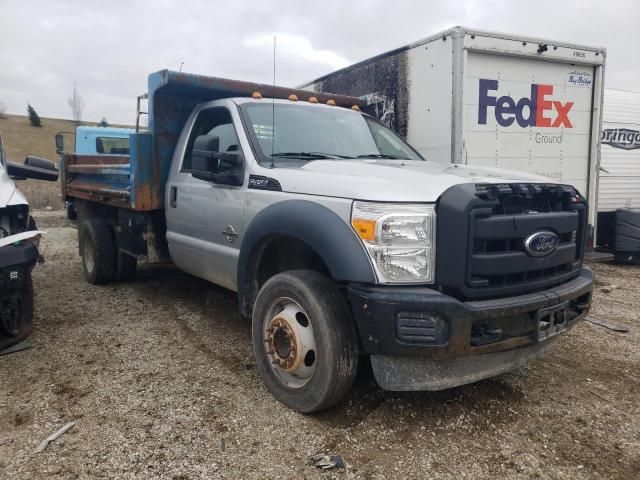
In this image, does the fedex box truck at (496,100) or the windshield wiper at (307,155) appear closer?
the windshield wiper at (307,155)

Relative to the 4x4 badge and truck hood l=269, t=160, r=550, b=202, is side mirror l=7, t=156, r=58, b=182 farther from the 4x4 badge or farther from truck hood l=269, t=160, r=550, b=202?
truck hood l=269, t=160, r=550, b=202

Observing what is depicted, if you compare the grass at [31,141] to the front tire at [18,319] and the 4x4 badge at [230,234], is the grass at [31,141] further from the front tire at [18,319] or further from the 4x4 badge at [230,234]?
the 4x4 badge at [230,234]

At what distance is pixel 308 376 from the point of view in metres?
3.21

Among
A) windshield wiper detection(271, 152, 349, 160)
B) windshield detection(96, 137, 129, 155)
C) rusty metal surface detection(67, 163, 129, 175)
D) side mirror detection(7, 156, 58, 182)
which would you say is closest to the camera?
windshield wiper detection(271, 152, 349, 160)

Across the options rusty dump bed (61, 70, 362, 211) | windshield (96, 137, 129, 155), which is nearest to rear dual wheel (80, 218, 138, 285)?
rusty dump bed (61, 70, 362, 211)

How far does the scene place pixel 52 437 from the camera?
293cm

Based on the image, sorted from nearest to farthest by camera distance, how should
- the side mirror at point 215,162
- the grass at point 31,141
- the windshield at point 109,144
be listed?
1. the side mirror at point 215,162
2. the windshield at point 109,144
3. the grass at point 31,141

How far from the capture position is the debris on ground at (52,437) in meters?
2.83

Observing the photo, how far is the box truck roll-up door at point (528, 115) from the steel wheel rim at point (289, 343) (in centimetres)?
333

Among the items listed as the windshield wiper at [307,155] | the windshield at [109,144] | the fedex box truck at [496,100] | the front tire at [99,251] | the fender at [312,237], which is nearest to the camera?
the fender at [312,237]

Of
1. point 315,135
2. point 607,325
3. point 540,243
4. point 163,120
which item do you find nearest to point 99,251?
point 163,120

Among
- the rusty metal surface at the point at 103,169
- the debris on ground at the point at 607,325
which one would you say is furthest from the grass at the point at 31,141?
the debris on ground at the point at 607,325

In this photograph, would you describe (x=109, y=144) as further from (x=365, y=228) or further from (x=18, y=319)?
(x=365, y=228)

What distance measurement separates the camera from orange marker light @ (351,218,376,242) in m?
2.78
